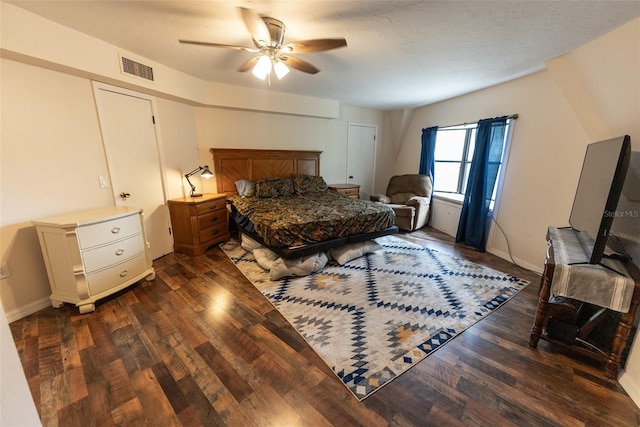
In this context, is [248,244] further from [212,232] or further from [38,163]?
[38,163]

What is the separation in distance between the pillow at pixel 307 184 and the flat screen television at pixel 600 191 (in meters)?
3.29

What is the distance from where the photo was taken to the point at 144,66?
2.63m

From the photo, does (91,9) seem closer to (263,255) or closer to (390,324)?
(263,255)

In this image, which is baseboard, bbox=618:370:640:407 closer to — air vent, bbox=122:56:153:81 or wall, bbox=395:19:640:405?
wall, bbox=395:19:640:405

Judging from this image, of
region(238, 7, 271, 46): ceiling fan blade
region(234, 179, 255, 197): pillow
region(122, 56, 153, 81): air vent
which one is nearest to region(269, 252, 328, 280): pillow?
region(234, 179, 255, 197): pillow

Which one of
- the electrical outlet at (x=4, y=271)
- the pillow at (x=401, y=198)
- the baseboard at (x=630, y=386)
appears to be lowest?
the baseboard at (x=630, y=386)

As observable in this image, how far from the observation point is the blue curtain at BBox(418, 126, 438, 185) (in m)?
4.50

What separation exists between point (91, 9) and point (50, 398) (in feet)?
8.48

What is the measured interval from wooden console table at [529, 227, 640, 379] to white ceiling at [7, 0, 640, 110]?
170cm

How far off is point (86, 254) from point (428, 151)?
504 cm

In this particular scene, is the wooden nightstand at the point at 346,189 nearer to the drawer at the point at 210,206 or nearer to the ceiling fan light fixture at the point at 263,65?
the drawer at the point at 210,206

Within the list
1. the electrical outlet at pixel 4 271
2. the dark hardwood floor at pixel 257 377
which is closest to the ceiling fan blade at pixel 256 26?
the dark hardwood floor at pixel 257 377

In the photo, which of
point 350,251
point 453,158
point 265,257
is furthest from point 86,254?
point 453,158

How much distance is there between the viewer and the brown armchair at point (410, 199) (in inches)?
171
